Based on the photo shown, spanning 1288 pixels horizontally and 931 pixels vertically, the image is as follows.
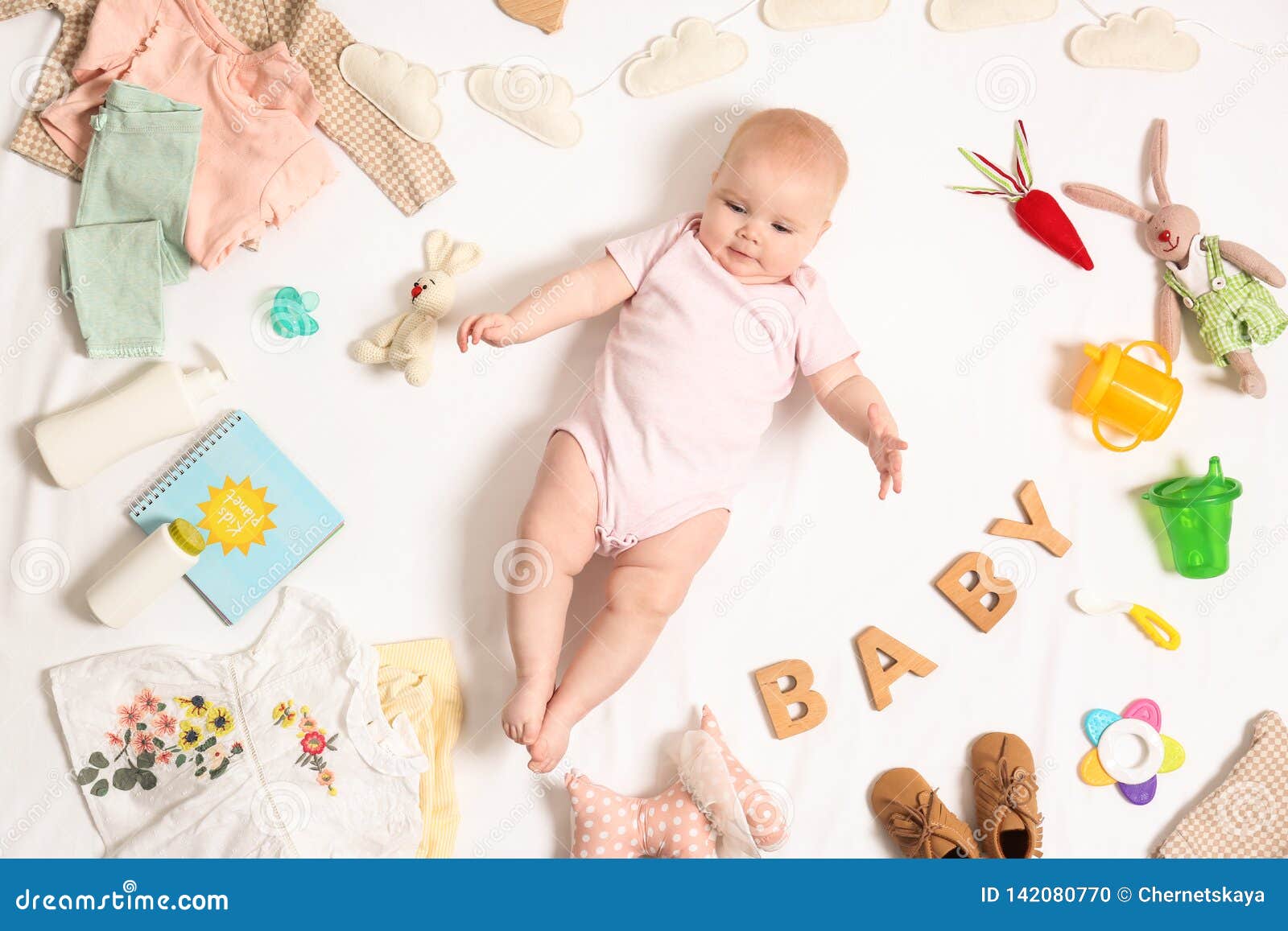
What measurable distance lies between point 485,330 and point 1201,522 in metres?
1.12

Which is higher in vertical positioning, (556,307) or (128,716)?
(556,307)

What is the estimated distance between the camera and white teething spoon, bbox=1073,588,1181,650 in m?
1.61

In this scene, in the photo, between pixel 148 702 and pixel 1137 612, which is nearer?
pixel 148 702

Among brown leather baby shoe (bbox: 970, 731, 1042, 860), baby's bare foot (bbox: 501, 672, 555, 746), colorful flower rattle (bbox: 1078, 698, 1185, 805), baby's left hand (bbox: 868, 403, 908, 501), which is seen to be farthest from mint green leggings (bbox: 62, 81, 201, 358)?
colorful flower rattle (bbox: 1078, 698, 1185, 805)

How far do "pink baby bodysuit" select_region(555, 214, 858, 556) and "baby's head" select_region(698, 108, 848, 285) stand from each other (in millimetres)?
33

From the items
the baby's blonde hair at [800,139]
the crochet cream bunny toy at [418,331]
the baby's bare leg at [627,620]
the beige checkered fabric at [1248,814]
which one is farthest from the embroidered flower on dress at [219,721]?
the beige checkered fabric at [1248,814]

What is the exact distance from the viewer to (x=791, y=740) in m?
1.56

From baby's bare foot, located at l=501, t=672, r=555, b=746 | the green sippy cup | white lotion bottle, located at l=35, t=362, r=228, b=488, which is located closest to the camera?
baby's bare foot, located at l=501, t=672, r=555, b=746

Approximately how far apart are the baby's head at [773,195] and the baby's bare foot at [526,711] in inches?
25.6

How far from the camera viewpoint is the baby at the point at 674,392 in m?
1.44

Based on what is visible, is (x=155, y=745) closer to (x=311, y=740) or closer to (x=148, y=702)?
(x=148, y=702)

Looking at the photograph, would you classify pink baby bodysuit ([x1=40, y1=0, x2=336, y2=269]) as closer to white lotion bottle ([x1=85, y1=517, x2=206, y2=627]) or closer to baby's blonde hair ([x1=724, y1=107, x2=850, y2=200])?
white lotion bottle ([x1=85, y1=517, x2=206, y2=627])

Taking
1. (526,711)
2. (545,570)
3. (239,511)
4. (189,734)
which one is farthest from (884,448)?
(189,734)

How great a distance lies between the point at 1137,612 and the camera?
1.61m
